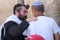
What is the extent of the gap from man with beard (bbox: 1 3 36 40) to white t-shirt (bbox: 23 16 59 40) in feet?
0.32

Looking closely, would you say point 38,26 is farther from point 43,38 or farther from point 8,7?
point 8,7

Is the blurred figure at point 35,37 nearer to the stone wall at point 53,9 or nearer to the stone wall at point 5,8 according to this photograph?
the stone wall at point 53,9

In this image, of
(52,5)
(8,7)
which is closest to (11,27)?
(52,5)

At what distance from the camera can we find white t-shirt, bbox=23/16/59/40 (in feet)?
17.2

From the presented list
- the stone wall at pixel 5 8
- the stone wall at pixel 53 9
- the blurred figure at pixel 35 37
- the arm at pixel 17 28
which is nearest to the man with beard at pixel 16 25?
the arm at pixel 17 28

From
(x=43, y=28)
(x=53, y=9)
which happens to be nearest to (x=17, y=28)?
(x=43, y=28)

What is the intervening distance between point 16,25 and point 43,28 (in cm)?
43

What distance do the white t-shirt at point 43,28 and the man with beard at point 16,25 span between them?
0.32 feet

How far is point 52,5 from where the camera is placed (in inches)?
275

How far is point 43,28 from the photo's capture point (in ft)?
17.2

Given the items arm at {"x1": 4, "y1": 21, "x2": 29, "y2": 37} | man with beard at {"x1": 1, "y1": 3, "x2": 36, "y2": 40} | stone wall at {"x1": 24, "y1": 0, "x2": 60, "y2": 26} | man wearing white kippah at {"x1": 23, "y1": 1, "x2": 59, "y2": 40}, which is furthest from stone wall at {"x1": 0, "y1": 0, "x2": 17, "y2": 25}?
arm at {"x1": 4, "y1": 21, "x2": 29, "y2": 37}

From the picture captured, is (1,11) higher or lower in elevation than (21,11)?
lower

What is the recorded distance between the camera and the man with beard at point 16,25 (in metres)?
5.07

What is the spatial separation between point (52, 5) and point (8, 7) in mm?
1555
